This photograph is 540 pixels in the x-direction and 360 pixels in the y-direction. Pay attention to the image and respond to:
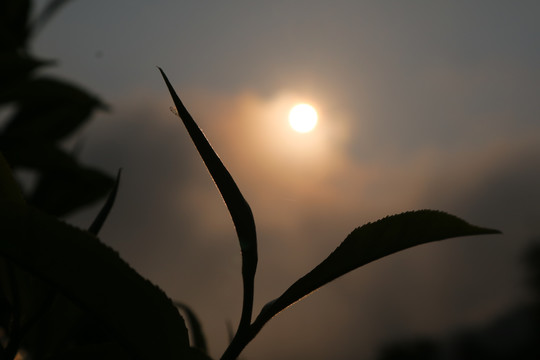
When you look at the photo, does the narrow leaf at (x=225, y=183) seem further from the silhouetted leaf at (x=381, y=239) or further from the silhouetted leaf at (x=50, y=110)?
the silhouetted leaf at (x=50, y=110)

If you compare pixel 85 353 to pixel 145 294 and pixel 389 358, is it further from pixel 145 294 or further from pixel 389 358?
pixel 389 358

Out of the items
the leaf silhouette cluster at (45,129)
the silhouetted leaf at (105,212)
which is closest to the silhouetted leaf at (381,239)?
the silhouetted leaf at (105,212)

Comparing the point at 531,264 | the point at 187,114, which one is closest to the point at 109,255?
the point at 187,114

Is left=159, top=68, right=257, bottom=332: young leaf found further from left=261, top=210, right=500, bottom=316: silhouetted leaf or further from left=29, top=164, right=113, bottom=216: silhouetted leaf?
left=29, top=164, right=113, bottom=216: silhouetted leaf

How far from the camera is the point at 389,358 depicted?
39875mm

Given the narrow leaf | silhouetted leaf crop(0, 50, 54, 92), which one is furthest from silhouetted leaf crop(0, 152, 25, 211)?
silhouetted leaf crop(0, 50, 54, 92)

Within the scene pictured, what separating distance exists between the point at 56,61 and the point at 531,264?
3649cm

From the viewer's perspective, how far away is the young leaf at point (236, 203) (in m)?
0.61

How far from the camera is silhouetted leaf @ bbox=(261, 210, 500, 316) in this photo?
0.67 meters

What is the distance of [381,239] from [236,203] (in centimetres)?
18

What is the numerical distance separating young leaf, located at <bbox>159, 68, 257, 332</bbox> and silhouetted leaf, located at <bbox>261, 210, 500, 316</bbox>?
0.11 feet

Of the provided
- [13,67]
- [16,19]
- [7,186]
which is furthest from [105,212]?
[16,19]

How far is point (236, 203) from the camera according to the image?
0.65 meters

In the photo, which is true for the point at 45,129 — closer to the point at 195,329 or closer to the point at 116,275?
the point at 195,329
